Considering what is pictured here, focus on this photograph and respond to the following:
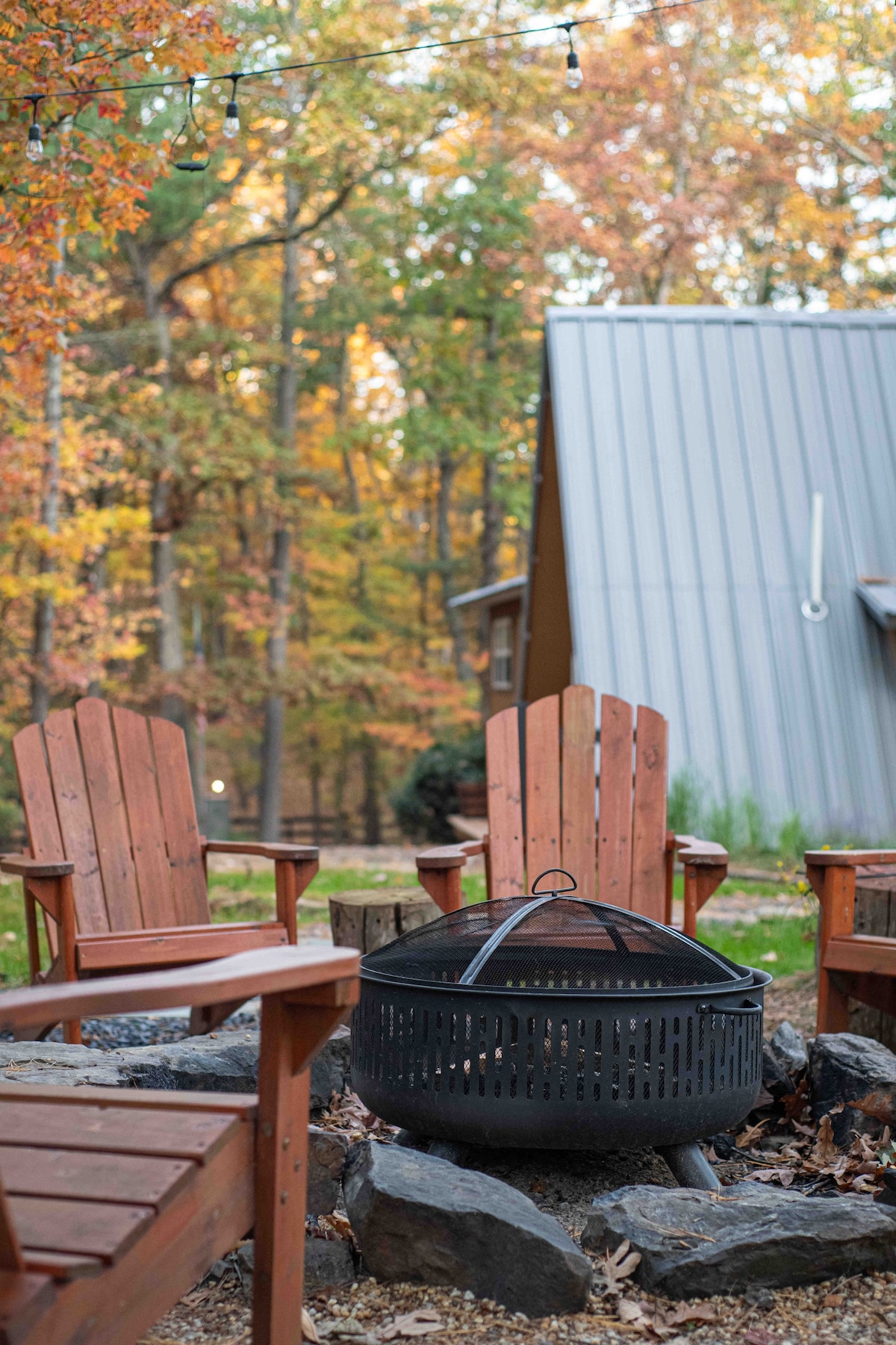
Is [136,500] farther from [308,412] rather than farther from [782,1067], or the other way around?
[782,1067]

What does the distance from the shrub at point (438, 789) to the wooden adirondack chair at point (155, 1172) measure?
10.9 metres

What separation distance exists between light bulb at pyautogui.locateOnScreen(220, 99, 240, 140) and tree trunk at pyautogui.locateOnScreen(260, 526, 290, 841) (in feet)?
36.9

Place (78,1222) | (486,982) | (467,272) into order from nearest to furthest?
(78,1222)
(486,982)
(467,272)

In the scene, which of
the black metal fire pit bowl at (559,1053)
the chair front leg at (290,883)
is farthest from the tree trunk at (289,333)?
the black metal fire pit bowl at (559,1053)

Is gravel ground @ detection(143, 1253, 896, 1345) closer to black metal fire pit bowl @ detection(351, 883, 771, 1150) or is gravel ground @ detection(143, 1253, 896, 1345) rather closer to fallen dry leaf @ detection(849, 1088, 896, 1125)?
black metal fire pit bowl @ detection(351, 883, 771, 1150)

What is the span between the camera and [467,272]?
16.4 metres

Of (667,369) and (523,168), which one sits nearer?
(667,369)

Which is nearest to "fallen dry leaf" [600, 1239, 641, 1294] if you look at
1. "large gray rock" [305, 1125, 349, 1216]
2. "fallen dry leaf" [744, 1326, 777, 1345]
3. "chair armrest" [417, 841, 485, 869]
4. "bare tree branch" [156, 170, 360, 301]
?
"fallen dry leaf" [744, 1326, 777, 1345]

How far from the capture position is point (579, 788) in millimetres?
3836

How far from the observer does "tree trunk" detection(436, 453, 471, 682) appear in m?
18.7

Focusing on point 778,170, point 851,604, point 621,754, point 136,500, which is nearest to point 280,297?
point 136,500

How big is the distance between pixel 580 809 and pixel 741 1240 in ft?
6.14

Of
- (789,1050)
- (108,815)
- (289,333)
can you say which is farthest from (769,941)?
(289,333)

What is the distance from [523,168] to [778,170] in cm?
385
